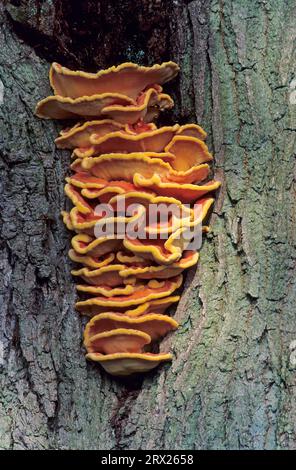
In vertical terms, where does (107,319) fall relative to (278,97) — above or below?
below

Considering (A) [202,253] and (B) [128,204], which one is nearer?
(B) [128,204]

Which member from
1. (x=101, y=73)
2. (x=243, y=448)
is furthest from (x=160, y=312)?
(x=101, y=73)

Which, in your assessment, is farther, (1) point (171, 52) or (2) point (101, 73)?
(1) point (171, 52)
